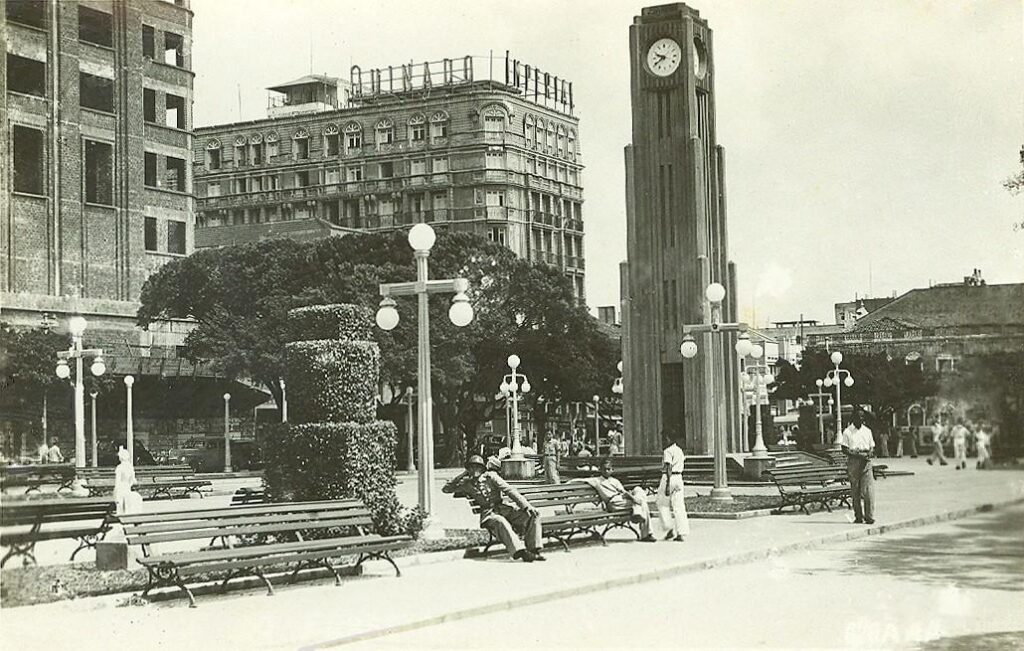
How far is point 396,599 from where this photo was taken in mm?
12438

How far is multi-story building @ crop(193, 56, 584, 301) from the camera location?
3329 inches

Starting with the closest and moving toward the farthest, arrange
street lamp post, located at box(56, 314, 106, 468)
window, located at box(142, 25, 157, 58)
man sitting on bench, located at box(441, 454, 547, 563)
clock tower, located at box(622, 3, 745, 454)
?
1. man sitting on bench, located at box(441, 454, 547, 563)
2. street lamp post, located at box(56, 314, 106, 468)
3. clock tower, located at box(622, 3, 745, 454)
4. window, located at box(142, 25, 157, 58)

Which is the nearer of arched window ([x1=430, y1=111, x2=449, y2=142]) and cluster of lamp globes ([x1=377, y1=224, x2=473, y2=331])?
cluster of lamp globes ([x1=377, y1=224, x2=473, y2=331])

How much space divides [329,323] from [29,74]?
1839 inches

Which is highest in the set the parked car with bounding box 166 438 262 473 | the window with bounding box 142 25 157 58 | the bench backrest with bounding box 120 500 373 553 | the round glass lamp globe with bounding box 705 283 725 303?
the window with bounding box 142 25 157 58

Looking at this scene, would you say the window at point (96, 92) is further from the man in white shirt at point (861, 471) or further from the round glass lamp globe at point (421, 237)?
the man in white shirt at point (861, 471)

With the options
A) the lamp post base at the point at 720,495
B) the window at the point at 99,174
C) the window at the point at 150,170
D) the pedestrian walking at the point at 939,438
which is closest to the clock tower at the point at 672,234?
the lamp post base at the point at 720,495

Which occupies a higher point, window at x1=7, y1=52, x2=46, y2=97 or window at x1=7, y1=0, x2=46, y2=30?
window at x1=7, y1=0, x2=46, y2=30

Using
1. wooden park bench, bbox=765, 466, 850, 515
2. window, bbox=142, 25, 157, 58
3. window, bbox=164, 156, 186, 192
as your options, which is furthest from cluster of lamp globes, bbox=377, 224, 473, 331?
window, bbox=142, 25, 157, 58

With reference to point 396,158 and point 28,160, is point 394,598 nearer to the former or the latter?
point 28,160

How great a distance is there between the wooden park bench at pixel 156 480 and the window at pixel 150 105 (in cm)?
3486

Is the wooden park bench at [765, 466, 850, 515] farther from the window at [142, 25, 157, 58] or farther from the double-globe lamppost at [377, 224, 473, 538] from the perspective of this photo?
the window at [142, 25, 157, 58]

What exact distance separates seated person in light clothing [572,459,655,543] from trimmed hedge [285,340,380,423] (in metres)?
→ 4.17

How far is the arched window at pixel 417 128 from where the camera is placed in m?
85.4
